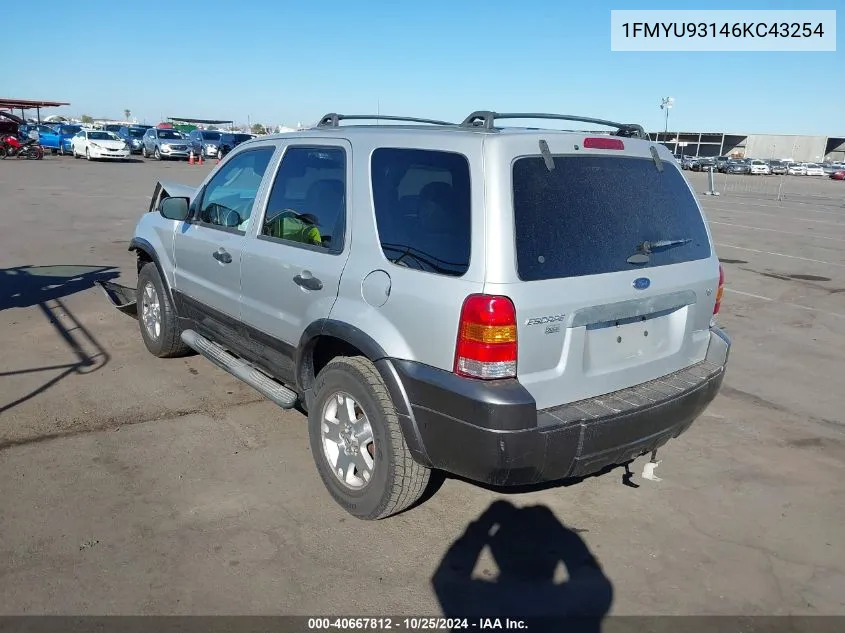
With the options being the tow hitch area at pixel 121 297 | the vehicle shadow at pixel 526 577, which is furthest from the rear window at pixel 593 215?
the tow hitch area at pixel 121 297

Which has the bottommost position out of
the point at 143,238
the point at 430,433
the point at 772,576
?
the point at 772,576

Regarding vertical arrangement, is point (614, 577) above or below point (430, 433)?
below

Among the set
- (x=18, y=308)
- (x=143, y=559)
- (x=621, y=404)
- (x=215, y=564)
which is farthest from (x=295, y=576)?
(x=18, y=308)

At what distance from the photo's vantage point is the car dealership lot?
2900 millimetres

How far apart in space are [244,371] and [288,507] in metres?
1.13

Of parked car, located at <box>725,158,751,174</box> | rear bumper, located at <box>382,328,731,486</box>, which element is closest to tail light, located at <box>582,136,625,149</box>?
rear bumper, located at <box>382,328,731,486</box>

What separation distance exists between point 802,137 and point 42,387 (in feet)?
361

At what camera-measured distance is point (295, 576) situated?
2969 millimetres

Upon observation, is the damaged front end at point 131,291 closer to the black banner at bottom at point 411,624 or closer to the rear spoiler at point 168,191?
the rear spoiler at point 168,191

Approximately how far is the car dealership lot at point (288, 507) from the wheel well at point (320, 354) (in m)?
0.60

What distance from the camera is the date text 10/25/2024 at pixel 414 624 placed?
2.70 m

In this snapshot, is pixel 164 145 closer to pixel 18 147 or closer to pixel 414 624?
pixel 18 147

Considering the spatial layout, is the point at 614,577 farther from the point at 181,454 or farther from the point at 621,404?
the point at 181,454

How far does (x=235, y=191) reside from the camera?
14.9ft
